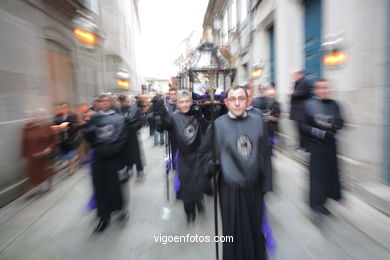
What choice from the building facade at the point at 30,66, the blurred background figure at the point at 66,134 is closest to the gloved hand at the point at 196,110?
the blurred background figure at the point at 66,134

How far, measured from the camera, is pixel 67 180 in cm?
633

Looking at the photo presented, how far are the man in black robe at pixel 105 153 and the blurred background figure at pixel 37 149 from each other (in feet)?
6.76

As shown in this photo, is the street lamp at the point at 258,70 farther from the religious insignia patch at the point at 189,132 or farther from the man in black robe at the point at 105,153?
the man in black robe at the point at 105,153

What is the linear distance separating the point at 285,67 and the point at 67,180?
22.6ft

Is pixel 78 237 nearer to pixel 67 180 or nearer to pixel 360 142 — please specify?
pixel 67 180

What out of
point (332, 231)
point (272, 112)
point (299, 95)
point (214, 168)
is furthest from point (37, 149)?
point (332, 231)

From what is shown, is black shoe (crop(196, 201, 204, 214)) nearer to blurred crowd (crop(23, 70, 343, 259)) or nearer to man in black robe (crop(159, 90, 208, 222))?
blurred crowd (crop(23, 70, 343, 259))

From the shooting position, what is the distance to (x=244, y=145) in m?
2.46

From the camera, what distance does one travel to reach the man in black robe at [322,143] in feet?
11.4

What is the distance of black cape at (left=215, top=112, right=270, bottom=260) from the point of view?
2436 millimetres

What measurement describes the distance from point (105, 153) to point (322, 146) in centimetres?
304

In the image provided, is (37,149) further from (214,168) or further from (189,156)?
(214,168)

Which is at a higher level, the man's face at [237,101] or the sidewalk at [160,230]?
the man's face at [237,101]

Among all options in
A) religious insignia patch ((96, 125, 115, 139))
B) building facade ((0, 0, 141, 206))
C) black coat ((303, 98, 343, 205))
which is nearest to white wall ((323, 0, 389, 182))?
black coat ((303, 98, 343, 205))
